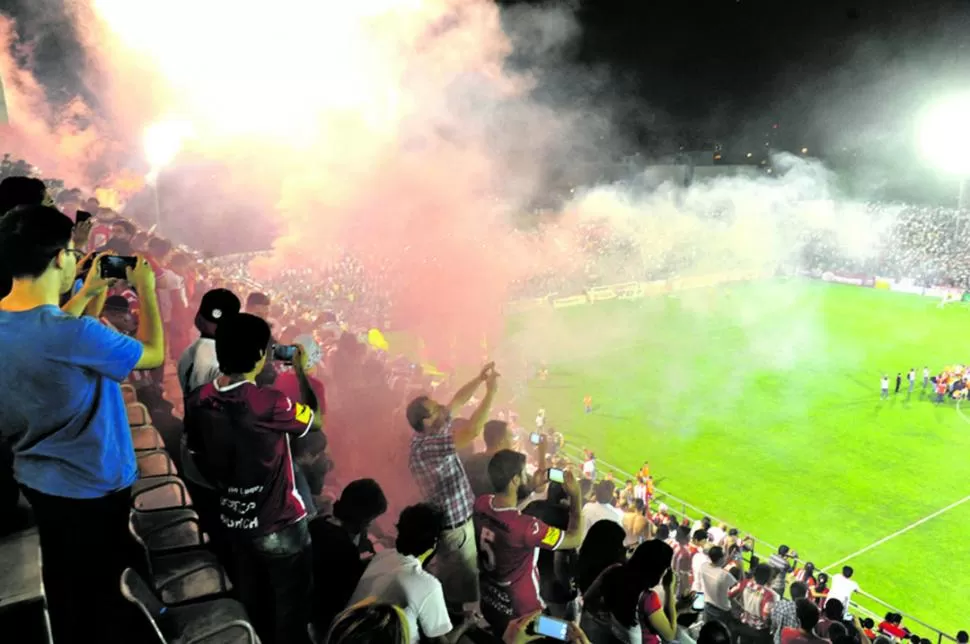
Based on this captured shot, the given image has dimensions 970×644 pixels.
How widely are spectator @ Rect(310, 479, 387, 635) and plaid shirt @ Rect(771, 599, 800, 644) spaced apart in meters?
3.74

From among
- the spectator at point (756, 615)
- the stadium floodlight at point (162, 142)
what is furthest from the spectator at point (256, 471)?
the stadium floodlight at point (162, 142)

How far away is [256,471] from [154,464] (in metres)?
1.20

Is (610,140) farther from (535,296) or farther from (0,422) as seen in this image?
(0,422)

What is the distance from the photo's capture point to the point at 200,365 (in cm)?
301

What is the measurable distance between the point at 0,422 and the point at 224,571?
1.02m

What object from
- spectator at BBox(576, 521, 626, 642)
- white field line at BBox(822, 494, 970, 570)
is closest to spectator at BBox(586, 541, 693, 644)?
spectator at BBox(576, 521, 626, 642)

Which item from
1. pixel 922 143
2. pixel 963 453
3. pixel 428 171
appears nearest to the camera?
pixel 428 171

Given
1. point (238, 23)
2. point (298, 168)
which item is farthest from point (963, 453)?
point (238, 23)

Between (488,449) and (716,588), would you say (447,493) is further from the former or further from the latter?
(716,588)

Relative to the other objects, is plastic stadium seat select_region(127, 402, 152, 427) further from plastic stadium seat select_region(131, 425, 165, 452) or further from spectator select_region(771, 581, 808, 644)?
spectator select_region(771, 581, 808, 644)

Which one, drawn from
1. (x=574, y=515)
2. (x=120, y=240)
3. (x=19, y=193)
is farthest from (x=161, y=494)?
(x=120, y=240)

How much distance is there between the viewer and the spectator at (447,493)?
340cm

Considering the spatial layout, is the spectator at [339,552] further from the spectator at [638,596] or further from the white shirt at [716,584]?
the white shirt at [716,584]

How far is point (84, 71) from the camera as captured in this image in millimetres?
11734
